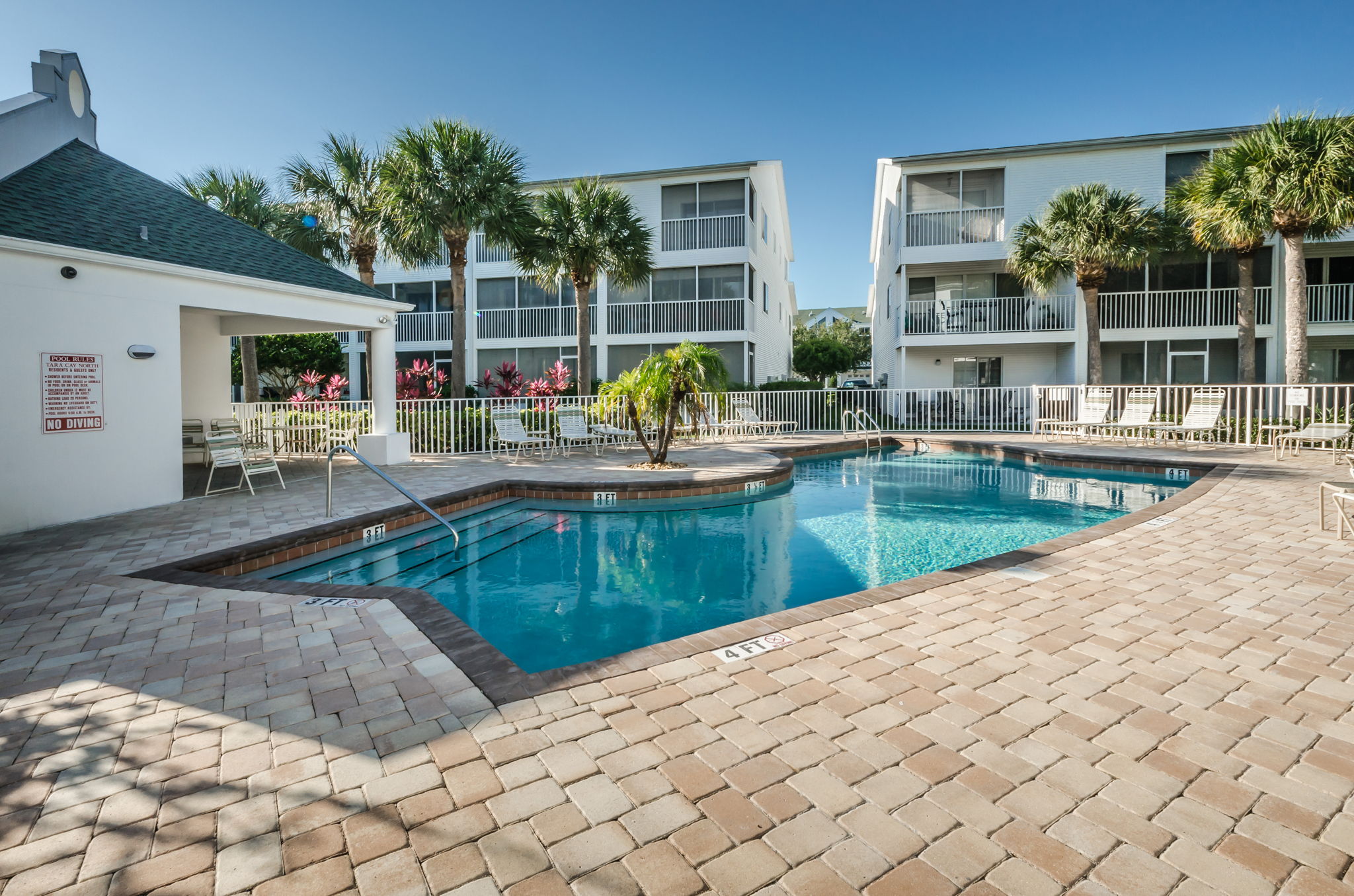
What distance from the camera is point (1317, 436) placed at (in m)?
11.3

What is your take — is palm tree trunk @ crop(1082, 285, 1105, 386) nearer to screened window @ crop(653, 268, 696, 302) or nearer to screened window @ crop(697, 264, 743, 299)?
screened window @ crop(697, 264, 743, 299)

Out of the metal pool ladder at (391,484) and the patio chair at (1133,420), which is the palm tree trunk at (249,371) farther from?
the patio chair at (1133,420)

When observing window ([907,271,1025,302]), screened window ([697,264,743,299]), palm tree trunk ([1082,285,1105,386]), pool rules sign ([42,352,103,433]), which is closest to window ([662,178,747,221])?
screened window ([697,264,743,299])

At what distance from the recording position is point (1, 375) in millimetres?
6641

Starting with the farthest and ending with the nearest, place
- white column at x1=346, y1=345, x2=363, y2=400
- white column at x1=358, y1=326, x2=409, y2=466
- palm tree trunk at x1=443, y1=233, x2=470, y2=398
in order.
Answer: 1. white column at x1=346, y1=345, x2=363, y2=400
2. palm tree trunk at x1=443, y1=233, x2=470, y2=398
3. white column at x1=358, y1=326, x2=409, y2=466

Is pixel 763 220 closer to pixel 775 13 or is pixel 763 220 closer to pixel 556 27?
pixel 775 13

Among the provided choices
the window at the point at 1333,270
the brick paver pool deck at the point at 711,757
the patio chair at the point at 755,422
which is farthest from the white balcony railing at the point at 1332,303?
the brick paver pool deck at the point at 711,757

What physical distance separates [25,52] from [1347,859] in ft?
59.7

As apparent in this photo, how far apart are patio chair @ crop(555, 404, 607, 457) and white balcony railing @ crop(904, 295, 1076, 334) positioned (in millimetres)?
11570

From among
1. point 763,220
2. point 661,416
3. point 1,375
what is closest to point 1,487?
point 1,375

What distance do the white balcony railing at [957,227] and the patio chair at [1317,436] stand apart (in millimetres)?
10177

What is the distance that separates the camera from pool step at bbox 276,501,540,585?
6078mm

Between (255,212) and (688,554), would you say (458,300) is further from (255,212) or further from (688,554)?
(688,554)

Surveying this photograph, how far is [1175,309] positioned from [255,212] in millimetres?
25134
